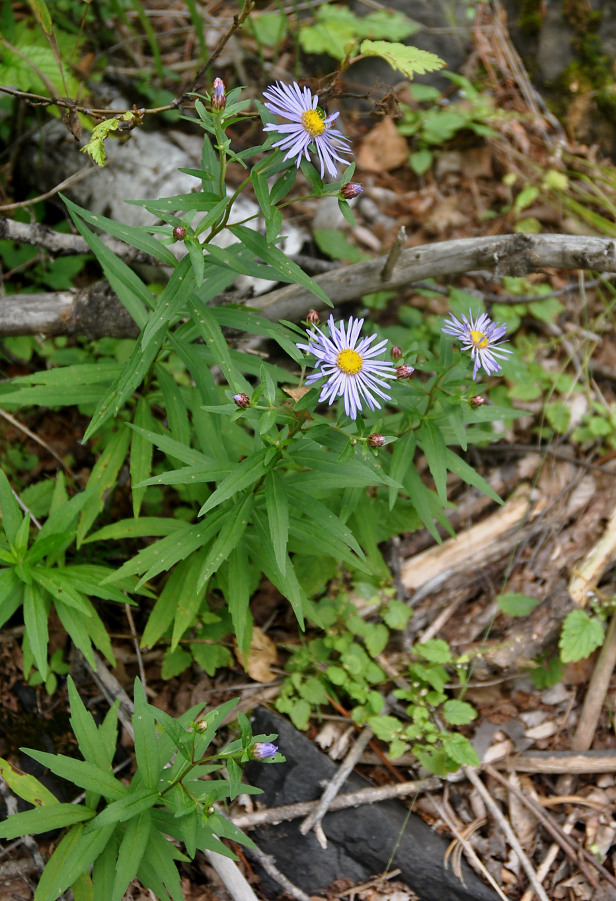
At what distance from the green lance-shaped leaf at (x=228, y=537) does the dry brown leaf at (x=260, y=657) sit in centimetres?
82

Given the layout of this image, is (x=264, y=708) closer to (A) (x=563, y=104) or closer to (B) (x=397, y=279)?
(B) (x=397, y=279)

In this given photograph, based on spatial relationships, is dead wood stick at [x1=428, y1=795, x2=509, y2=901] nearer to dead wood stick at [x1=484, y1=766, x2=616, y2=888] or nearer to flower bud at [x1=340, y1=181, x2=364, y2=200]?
dead wood stick at [x1=484, y1=766, x2=616, y2=888]

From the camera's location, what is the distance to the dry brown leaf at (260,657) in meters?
3.00

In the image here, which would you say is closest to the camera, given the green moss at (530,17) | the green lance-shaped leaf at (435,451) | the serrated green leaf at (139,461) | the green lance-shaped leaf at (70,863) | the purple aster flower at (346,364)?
the purple aster flower at (346,364)

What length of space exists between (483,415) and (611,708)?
1634 mm

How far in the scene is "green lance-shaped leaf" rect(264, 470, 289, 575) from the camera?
207cm

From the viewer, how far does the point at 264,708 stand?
2.93 metres

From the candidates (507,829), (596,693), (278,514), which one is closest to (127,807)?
(278,514)

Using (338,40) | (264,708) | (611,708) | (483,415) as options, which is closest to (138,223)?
(338,40)

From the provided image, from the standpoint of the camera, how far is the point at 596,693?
3.17m

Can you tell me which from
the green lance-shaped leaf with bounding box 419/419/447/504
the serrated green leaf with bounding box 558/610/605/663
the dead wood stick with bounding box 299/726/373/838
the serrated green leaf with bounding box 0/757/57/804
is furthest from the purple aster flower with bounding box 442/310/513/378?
the serrated green leaf with bounding box 0/757/57/804

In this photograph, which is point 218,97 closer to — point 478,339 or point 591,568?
point 478,339

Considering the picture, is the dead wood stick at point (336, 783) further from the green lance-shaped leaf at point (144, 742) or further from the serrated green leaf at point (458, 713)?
the green lance-shaped leaf at point (144, 742)

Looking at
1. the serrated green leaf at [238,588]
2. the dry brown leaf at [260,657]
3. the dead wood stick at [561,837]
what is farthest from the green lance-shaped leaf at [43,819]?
the dead wood stick at [561,837]
